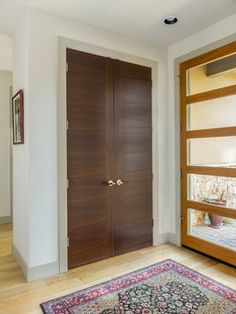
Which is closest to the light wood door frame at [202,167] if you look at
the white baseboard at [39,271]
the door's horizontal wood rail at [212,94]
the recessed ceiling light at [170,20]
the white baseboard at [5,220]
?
the door's horizontal wood rail at [212,94]

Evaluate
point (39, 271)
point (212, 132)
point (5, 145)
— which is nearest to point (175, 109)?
point (212, 132)

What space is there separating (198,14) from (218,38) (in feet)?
Answer: 1.27

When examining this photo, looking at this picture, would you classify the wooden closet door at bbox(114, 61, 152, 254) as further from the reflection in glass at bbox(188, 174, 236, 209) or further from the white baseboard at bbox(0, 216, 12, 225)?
the white baseboard at bbox(0, 216, 12, 225)

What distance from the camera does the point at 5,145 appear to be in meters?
4.57

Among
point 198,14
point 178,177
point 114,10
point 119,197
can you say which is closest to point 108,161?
point 119,197

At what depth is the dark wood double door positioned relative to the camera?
2746 millimetres

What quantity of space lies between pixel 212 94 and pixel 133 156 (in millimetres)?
1210

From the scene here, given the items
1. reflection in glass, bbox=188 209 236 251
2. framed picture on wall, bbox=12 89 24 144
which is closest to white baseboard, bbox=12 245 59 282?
framed picture on wall, bbox=12 89 24 144

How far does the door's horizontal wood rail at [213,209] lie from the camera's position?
108 inches

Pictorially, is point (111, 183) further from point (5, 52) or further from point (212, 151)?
point (5, 52)

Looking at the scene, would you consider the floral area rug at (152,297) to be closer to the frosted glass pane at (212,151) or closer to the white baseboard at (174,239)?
the white baseboard at (174,239)

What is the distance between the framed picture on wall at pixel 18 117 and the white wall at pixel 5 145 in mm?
1808

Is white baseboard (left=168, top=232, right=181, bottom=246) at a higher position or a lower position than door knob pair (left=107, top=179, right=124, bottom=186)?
lower

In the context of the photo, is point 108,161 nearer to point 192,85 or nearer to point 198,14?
point 192,85
